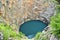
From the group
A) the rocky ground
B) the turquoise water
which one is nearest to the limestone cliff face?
the rocky ground

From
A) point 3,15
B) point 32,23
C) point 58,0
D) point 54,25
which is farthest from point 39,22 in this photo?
point 54,25

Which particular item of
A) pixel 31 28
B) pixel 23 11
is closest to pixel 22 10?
pixel 23 11

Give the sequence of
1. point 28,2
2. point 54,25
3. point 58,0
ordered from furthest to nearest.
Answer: point 28,2 → point 58,0 → point 54,25

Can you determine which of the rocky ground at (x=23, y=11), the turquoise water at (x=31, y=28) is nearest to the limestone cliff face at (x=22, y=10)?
the rocky ground at (x=23, y=11)

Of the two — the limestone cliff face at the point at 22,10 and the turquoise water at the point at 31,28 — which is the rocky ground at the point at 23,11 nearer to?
the limestone cliff face at the point at 22,10

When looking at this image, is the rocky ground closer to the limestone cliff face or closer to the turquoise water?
the limestone cliff face

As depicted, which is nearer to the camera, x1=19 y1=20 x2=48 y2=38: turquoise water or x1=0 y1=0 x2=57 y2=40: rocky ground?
x1=0 y1=0 x2=57 y2=40: rocky ground

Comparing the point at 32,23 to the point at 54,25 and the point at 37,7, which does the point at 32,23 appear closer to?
the point at 37,7

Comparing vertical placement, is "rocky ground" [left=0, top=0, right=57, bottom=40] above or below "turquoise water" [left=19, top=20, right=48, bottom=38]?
above

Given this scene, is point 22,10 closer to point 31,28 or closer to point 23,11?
point 23,11
